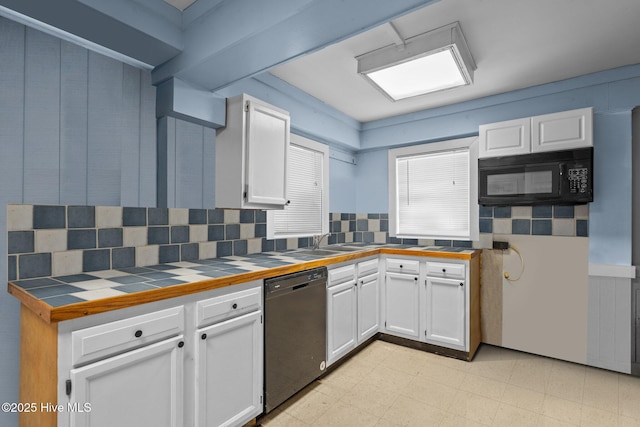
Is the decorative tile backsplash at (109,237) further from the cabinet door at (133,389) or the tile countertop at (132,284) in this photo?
the cabinet door at (133,389)

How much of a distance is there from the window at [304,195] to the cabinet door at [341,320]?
2.75ft

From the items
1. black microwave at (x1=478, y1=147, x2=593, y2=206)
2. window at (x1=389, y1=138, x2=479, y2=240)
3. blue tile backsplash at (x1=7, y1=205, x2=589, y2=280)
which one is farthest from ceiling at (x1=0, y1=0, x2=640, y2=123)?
window at (x1=389, y1=138, x2=479, y2=240)

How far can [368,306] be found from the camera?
3285 millimetres

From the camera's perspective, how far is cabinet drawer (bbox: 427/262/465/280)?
9.95ft

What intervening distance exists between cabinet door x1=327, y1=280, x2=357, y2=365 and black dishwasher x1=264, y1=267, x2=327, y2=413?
0.26 feet

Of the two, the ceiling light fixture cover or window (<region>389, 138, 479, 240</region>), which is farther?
window (<region>389, 138, 479, 240</region>)

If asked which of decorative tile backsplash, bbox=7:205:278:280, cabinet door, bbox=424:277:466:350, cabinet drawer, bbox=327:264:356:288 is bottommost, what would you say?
cabinet door, bbox=424:277:466:350

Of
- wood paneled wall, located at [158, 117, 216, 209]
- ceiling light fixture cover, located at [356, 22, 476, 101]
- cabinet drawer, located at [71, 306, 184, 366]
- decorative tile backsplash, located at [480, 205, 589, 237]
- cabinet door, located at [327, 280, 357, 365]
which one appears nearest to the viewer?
cabinet drawer, located at [71, 306, 184, 366]

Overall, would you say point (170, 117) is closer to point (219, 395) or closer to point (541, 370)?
point (219, 395)

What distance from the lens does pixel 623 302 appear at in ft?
9.04

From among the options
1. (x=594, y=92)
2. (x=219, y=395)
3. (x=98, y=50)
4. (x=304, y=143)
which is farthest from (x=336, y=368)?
(x=594, y=92)

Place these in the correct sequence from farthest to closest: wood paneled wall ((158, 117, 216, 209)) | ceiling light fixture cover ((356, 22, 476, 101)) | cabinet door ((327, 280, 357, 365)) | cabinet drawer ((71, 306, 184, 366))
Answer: cabinet door ((327, 280, 357, 365)) < wood paneled wall ((158, 117, 216, 209)) < ceiling light fixture cover ((356, 22, 476, 101)) < cabinet drawer ((71, 306, 184, 366))

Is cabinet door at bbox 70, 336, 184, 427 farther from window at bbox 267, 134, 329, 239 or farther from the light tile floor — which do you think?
window at bbox 267, 134, 329, 239

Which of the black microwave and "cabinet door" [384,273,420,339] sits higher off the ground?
the black microwave
